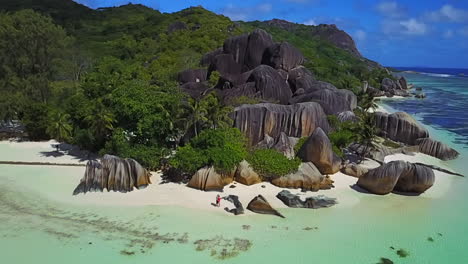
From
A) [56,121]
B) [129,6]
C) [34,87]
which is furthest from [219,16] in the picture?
[56,121]

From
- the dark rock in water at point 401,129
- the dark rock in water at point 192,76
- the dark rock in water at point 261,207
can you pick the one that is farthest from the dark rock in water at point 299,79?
the dark rock in water at point 261,207

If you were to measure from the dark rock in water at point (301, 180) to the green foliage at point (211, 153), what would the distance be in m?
3.00

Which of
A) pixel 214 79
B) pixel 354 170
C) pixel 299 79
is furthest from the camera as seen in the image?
pixel 214 79

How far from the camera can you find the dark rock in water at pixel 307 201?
21.9 meters

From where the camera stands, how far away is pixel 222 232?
1867 cm

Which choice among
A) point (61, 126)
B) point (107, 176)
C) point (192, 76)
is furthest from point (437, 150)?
point (61, 126)

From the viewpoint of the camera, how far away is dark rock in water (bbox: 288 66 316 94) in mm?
44156

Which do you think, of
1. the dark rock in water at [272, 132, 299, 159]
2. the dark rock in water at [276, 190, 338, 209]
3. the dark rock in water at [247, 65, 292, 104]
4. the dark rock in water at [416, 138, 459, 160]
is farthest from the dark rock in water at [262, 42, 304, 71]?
the dark rock in water at [276, 190, 338, 209]

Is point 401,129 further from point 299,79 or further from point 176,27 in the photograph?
point 176,27

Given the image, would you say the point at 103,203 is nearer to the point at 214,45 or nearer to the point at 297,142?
the point at 297,142

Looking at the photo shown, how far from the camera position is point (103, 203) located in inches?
848

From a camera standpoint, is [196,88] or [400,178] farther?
[196,88]

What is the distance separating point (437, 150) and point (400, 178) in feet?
38.7

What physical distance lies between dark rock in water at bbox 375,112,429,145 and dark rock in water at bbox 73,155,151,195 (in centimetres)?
2489
